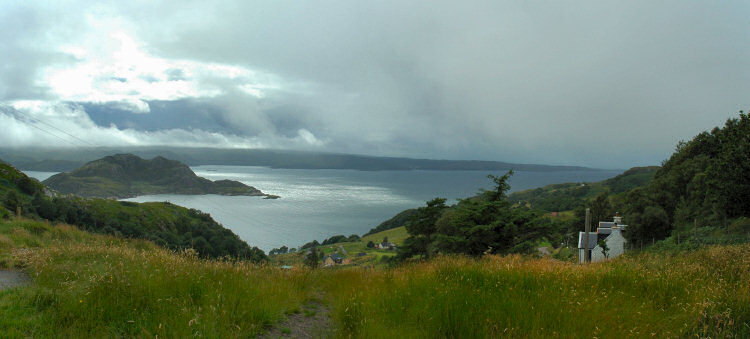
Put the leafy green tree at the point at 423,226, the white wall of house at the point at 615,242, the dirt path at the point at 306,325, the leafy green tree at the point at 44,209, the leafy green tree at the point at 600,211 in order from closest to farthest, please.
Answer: the dirt path at the point at 306,325, the leafy green tree at the point at 44,209, the leafy green tree at the point at 423,226, the white wall of house at the point at 615,242, the leafy green tree at the point at 600,211

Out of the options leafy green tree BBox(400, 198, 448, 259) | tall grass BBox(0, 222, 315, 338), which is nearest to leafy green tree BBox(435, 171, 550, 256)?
leafy green tree BBox(400, 198, 448, 259)

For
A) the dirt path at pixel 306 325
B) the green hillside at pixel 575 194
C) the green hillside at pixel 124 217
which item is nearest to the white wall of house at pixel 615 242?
the green hillside at pixel 124 217

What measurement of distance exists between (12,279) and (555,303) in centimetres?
839

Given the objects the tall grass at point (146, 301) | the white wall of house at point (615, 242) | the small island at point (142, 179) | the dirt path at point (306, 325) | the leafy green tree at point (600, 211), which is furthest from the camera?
the small island at point (142, 179)

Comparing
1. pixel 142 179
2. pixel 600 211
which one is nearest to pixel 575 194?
pixel 600 211

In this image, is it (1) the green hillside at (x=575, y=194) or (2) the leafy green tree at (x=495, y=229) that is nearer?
(2) the leafy green tree at (x=495, y=229)

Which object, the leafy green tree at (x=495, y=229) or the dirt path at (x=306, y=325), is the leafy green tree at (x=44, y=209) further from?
the dirt path at (x=306, y=325)

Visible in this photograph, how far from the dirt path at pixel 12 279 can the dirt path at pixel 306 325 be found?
4.16m

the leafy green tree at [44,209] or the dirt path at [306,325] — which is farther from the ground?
the dirt path at [306,325]

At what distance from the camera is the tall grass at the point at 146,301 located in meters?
3.71

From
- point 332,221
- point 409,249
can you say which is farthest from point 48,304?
point 332,221

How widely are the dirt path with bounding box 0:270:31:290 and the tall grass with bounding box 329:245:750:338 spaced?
4950 mm

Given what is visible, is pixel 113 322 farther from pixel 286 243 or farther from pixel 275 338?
pixel 286 243

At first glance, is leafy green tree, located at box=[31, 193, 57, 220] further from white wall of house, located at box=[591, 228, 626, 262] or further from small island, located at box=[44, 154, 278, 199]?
small island, located at box=[44, 154, 278, 199]
